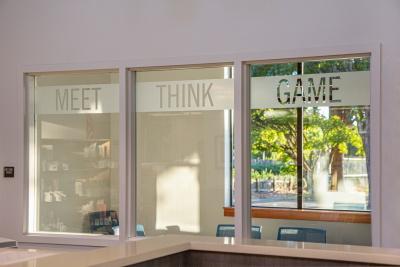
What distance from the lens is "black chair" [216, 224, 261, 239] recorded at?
5.18 meters

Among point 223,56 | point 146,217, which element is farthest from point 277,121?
point 146,217

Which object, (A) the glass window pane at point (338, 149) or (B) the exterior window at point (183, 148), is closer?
(A) the glass window pane at point (338, 149)

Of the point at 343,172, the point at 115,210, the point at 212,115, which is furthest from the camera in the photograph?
the point at 115,210

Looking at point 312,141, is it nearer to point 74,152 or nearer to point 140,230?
point 140,230

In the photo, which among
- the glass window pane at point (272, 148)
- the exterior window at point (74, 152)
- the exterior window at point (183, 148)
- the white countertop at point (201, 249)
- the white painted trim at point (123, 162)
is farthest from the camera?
the exterior window at point (74, 152)

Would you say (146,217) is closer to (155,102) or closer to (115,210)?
(115,210)

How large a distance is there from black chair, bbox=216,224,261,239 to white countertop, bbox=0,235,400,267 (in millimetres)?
2668

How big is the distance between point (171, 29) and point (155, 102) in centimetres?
66

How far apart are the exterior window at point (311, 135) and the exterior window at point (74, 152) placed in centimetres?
138

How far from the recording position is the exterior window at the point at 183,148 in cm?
529

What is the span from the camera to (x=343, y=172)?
16.1 feet

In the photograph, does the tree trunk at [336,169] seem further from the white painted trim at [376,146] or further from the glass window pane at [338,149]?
the white painted trim at [376,146]

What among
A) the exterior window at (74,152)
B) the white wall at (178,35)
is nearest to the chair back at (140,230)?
the exterior window at (74,152)

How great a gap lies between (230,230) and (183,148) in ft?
2.70
